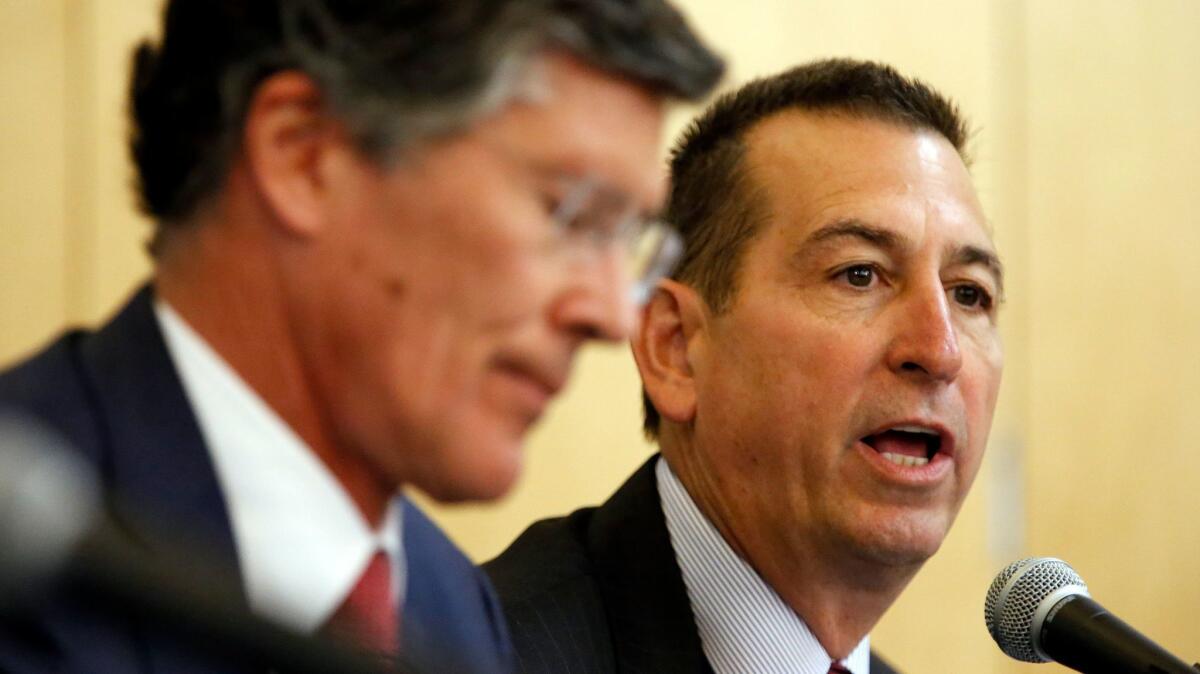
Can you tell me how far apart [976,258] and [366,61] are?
94 cm

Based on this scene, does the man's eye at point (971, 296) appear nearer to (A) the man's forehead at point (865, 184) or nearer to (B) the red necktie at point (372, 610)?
(A) the man's forehead at point (865, 184)

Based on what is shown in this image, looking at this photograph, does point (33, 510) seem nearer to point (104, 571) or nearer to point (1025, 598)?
point (104, 571)

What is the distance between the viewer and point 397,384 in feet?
2.22

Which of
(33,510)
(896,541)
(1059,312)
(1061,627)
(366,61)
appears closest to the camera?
(33,510)

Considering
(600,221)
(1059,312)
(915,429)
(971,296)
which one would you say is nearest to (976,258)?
(971,296)

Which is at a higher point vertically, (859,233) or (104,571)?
(859,233)

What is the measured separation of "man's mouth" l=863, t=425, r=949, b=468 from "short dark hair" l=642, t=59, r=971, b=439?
0.67 feet

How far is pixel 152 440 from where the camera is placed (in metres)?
0.69

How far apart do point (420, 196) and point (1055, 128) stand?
7.86 ft

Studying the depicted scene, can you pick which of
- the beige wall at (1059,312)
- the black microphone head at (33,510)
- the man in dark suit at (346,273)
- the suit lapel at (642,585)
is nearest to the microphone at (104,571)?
the black microphone head at (33,510)

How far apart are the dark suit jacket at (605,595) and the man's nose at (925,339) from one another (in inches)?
11.1

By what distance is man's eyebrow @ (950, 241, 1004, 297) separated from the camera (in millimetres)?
1449

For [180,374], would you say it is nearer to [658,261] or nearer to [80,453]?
[80,453]

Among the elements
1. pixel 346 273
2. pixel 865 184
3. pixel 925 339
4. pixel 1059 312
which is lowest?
pixel 346 273
